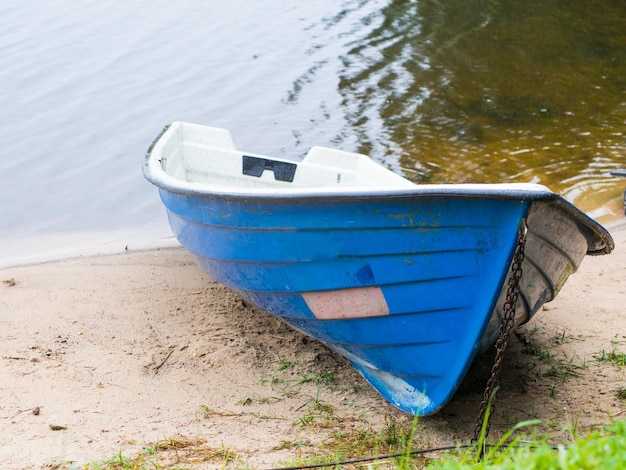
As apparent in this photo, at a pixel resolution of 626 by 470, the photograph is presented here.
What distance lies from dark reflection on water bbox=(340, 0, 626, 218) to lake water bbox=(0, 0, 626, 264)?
0.04 m

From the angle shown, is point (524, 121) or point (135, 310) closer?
point (135, 310)

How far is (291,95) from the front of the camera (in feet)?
35.0

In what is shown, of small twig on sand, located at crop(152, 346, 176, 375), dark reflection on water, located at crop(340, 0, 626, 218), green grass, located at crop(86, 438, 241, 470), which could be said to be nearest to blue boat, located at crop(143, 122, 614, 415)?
small twig on sand, located at crop(152, 346, 176, 375)

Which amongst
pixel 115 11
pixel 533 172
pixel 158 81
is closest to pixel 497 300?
pixel 533 172

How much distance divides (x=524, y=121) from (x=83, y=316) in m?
6.30

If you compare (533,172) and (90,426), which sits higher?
(90,426)

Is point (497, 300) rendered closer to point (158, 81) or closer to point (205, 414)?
point (205, 414)

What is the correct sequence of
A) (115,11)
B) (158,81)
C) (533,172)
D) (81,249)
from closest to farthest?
(81,249) < (533,172) < (158,81) < (115,11)

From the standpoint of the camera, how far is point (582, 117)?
9531mm

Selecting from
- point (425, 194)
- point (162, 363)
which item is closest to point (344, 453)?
point (425, 194)

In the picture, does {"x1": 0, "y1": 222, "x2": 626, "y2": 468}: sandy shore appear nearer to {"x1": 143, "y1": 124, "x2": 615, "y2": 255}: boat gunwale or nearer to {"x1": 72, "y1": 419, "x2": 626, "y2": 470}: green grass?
{"x1": 72, "y1": 419, "x2": 626, "y2": 470}: green grass

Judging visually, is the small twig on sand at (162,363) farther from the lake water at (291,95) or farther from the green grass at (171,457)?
the lake water at (291,95)

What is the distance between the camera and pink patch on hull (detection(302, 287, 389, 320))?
11.8 ft

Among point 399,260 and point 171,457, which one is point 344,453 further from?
point 399,260
